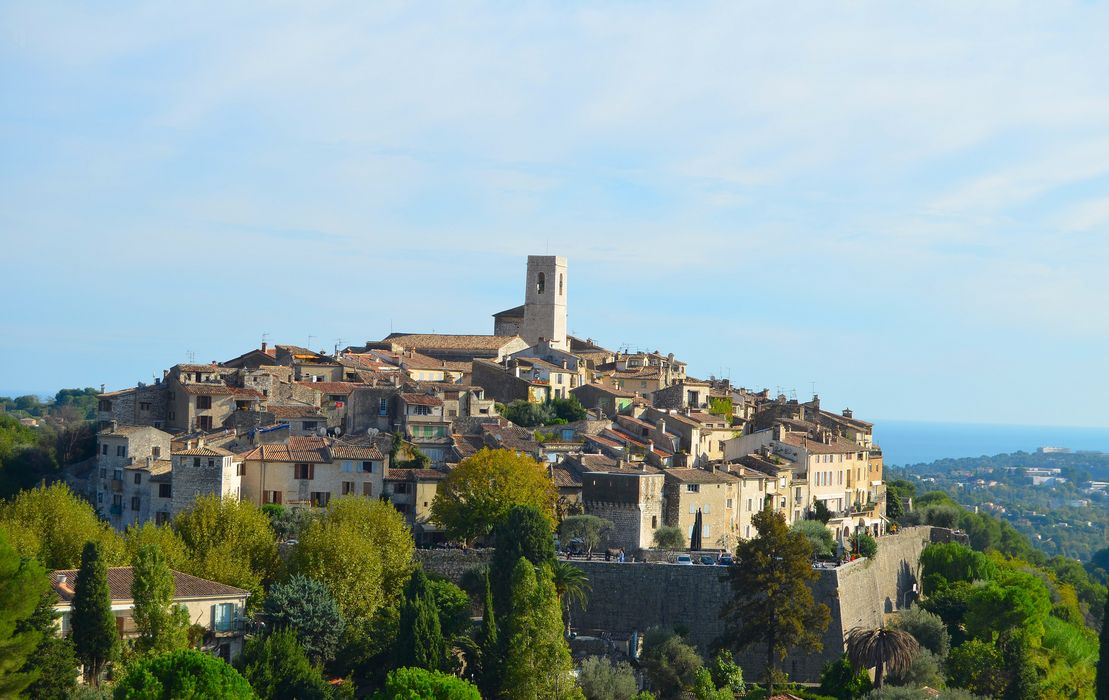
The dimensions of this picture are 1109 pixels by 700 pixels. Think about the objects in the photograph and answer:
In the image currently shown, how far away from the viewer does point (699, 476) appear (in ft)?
192

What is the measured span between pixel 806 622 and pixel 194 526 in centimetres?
2066

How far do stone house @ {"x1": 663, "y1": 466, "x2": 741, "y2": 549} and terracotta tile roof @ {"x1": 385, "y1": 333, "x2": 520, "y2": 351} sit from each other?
2842cm

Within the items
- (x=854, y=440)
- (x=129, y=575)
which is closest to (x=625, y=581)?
(x=129, y=575)

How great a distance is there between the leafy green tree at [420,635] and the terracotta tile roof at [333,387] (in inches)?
875

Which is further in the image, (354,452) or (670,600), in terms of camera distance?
(354,452)

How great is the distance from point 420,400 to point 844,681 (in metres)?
23.8

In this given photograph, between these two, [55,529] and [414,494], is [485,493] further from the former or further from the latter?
[55,529]

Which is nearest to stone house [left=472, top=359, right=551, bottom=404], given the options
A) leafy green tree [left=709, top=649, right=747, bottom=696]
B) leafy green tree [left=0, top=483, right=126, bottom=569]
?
leafy green tree [left=0, top=483, right=126, bottom=569]

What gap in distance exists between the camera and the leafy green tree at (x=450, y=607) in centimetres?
4769

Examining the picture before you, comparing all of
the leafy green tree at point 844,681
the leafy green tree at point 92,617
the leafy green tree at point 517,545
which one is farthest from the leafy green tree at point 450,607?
the leafy green tree at point 844,681

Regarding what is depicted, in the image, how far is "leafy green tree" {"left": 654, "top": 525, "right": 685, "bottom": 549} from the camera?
56.2 m

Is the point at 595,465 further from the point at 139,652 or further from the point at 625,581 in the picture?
the point at 139,652

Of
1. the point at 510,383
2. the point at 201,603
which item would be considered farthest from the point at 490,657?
the point at 510,383

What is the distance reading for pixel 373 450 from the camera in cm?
5925
